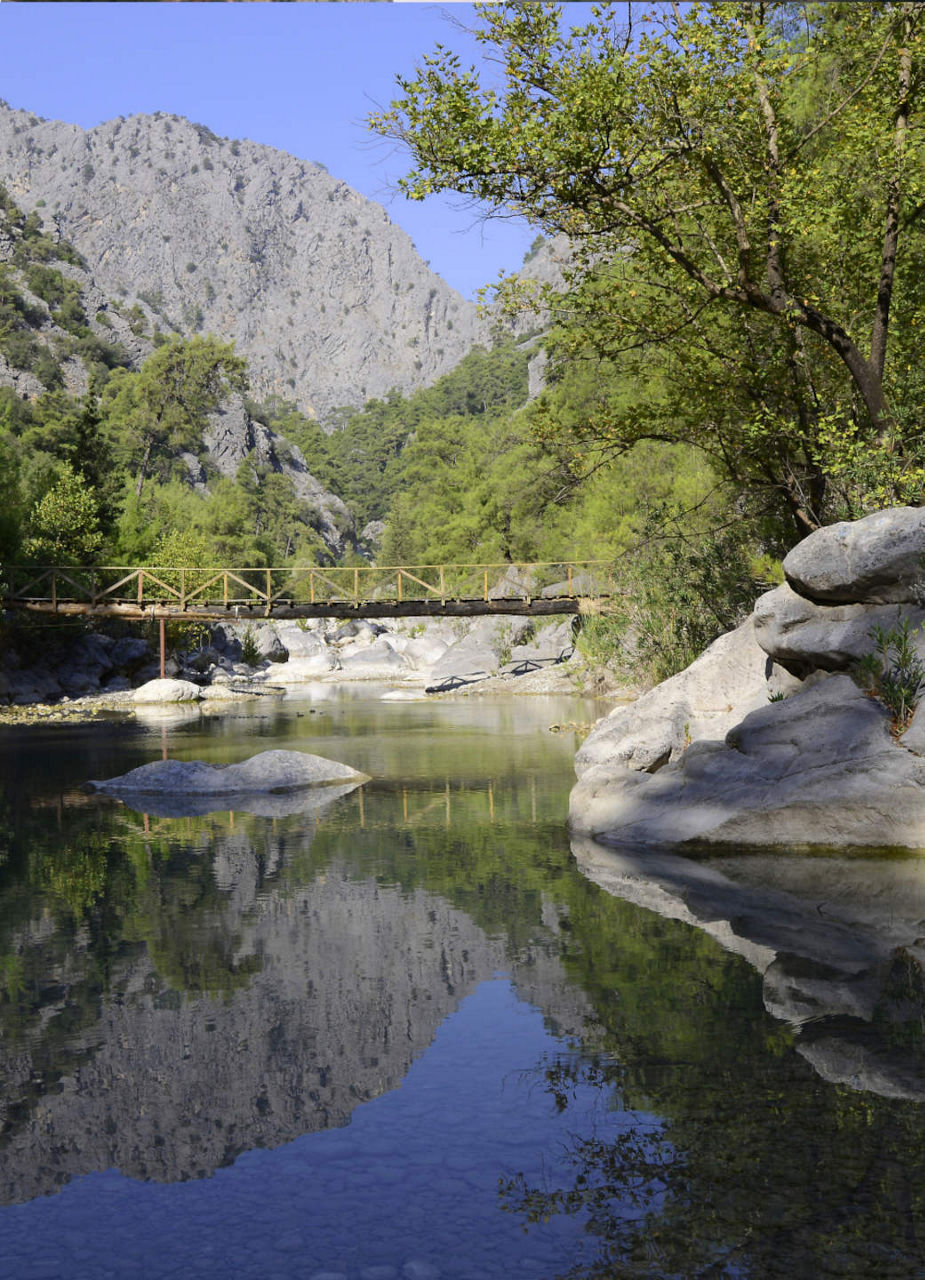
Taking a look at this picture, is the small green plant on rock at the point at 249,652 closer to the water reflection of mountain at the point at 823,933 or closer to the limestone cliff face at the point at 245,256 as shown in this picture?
the water reflection of mountain at the point at 823,933

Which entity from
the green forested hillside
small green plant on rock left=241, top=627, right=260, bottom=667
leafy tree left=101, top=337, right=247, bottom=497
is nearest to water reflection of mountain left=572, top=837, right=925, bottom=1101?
the green forested hillside

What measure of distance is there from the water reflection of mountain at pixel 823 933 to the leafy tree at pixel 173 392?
252ft

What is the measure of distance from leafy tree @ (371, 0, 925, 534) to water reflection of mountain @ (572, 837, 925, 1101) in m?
5.30

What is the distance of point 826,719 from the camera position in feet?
33.7

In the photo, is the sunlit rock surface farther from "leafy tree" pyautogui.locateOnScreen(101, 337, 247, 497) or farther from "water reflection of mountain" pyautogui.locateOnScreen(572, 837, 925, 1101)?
"leafy tree" pyautogui.locateOnScreen(101, 337, 247, 497)

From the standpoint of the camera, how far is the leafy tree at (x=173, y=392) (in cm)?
8169

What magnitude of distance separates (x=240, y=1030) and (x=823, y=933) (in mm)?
3670

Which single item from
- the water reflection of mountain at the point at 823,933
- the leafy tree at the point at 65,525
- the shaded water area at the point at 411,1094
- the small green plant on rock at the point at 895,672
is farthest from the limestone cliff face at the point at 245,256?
the shaded water area at the point at 411,1094

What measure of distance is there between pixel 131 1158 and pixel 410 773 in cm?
1192

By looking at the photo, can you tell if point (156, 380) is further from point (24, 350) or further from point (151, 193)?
point (151, 193)

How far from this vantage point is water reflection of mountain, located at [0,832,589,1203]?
4.45 metres

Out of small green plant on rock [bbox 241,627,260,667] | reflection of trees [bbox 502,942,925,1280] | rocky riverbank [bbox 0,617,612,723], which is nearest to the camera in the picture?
reflection of trees [bbox 502,942,925,1280]

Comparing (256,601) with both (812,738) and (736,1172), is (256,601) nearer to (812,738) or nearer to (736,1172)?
(812,738)

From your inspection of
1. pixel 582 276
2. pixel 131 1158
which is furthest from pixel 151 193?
pixel 131 1158
